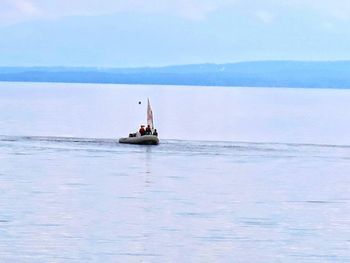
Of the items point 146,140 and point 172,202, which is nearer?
point 172,202

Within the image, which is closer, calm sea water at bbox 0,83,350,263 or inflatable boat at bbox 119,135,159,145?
calm sea water at bbox 0,83,350,263

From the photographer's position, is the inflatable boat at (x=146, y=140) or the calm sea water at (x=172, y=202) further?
the inflatable boat at (x=146, y=140)

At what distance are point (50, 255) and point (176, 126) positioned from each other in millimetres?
99903

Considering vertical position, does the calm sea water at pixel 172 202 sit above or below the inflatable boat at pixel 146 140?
below

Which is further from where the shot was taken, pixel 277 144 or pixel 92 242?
pixel 277 144

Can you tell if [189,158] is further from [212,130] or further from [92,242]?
[212,130]

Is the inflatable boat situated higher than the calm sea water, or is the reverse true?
the inflatable boat

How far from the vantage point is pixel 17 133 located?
349 ft

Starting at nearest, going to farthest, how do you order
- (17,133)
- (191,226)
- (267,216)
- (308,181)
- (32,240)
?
(32,240) < (191,226) < (267,216) < (308,181) < (17,133)

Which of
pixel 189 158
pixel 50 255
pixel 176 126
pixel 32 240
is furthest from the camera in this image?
pixel 176 126

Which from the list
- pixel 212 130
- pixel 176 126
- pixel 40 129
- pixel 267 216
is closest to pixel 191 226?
pixel 267 216

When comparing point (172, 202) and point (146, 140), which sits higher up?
point (146, 140)

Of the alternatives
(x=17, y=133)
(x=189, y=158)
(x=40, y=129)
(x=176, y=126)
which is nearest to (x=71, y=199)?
(x=189, y=158)

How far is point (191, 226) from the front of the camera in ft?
147
